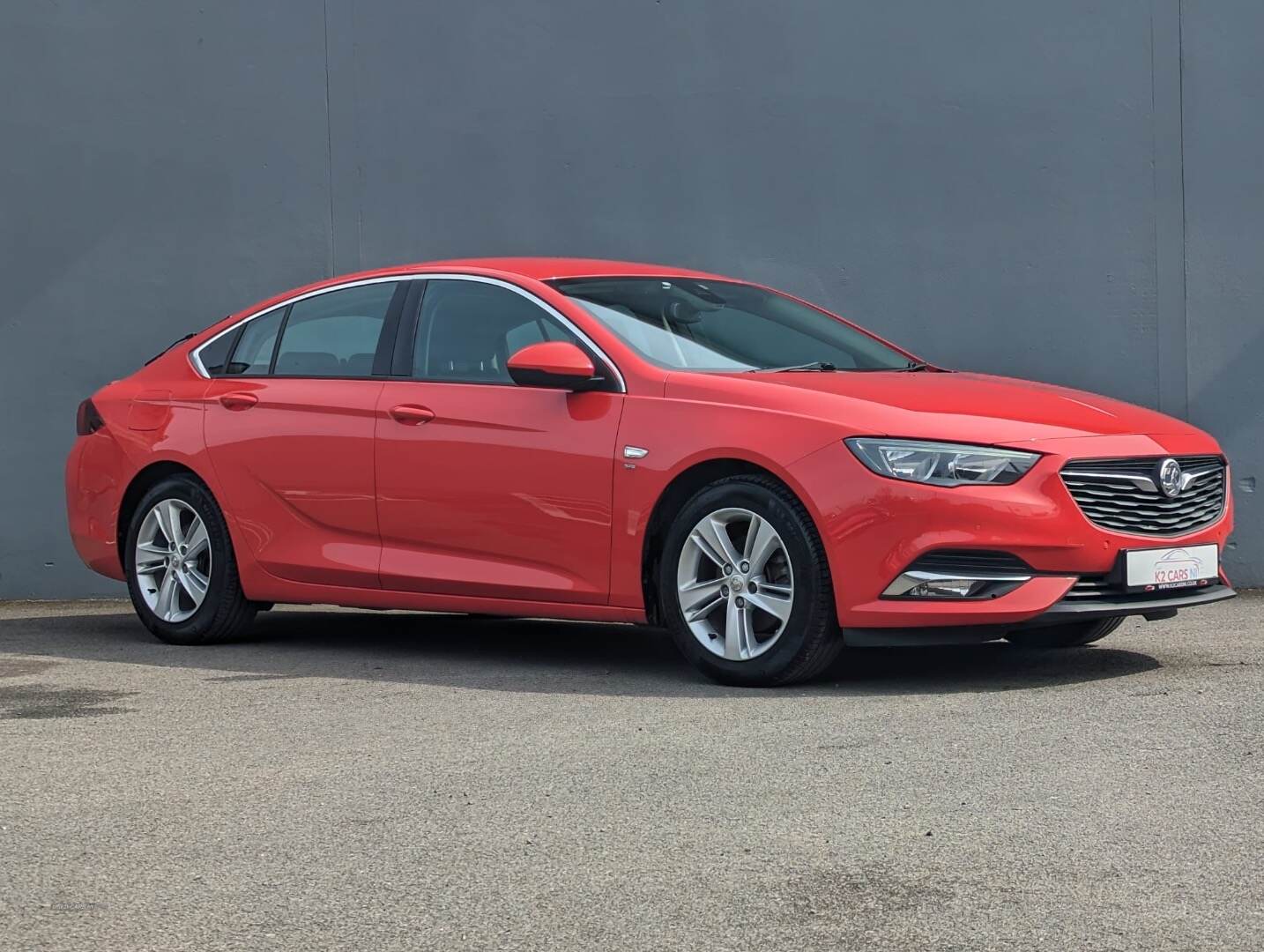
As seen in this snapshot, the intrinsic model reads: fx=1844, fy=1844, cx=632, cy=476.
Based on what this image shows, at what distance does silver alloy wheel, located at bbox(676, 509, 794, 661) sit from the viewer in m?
6.26

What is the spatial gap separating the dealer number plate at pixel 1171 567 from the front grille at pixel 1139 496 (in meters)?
0.08

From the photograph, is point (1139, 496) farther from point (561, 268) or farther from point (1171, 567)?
point (561, 268)

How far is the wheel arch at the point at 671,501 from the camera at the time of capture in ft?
21.0

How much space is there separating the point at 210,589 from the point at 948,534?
355cm

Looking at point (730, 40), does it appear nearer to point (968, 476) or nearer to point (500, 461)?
point (500, 461)

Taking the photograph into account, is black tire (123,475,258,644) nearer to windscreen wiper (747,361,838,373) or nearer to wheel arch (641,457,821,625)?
wheel arch (641,457,821,625)

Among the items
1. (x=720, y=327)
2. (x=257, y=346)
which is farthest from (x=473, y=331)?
(x=257, y=346)

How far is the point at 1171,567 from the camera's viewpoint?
6328 mm

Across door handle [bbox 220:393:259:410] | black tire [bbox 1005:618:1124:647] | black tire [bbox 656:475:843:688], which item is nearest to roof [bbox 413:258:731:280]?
door handle [bbox 220:393:259:410]

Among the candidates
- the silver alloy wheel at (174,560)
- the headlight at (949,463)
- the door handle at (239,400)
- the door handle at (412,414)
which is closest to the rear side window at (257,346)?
the door handle at (239,400)

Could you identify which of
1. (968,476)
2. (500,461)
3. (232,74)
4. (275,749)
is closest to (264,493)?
(500,461)

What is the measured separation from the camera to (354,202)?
10.7 meters

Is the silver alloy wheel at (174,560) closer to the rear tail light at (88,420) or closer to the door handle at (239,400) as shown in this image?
the door handle at (239,400)

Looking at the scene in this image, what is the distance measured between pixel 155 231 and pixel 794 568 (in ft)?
19.4
